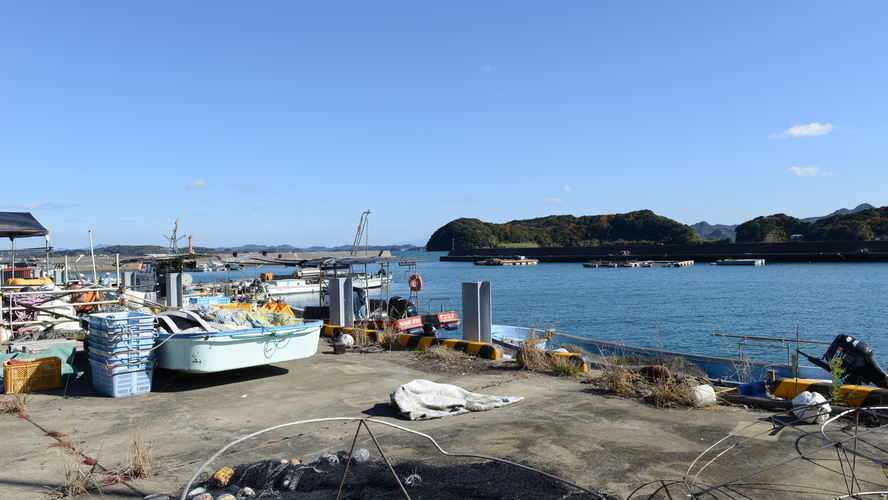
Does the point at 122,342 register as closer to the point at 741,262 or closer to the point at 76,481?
the point at 76,481

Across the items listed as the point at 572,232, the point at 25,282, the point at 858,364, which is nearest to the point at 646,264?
the point at 572,232

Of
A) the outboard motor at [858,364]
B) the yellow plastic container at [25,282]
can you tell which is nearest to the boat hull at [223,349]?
the outboard motor at [858,364]

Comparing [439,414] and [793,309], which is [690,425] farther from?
[793,309]

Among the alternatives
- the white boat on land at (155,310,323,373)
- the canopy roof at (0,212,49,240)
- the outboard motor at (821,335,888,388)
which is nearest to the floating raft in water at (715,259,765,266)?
the outboard motor at (821,335,888,388)

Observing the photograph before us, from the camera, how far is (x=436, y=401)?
7.18 meters

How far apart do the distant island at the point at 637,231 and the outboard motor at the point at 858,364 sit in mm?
119172

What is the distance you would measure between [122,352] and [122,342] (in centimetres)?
15

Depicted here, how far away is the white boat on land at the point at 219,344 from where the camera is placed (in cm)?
845

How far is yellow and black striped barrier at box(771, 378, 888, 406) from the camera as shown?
6.91 m

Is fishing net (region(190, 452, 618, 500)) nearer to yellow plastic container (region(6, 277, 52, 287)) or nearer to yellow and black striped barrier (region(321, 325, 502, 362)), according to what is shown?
yellow and black striped barrier (region(321, 325, 502, 362))

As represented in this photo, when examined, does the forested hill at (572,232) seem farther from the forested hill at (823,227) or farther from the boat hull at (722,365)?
the boat hull at (722,365)

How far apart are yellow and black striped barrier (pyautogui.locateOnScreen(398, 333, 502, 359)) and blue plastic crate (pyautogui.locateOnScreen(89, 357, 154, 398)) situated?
5615mm

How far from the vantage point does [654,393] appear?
7531 millimetres

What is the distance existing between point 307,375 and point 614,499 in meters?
6.68
